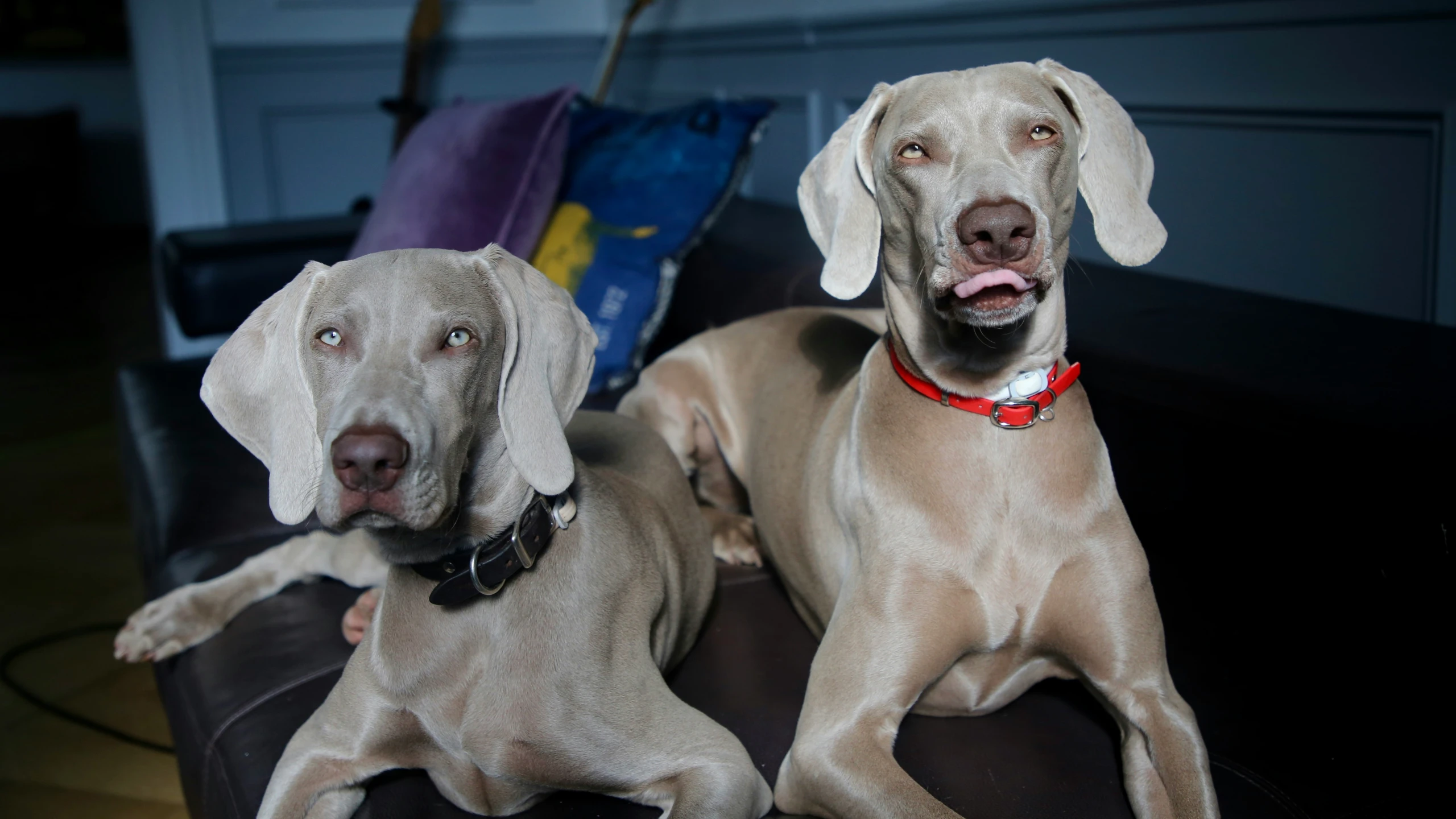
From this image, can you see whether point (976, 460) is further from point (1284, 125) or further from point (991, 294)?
point (1284, 125)

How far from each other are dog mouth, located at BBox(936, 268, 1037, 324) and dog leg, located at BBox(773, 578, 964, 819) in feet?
1.09

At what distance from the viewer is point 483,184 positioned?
8.96 feet

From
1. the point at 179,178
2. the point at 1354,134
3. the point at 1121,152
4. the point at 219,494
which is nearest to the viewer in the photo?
the point at 1121,152

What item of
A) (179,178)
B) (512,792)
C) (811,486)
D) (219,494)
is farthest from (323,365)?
(179,178)

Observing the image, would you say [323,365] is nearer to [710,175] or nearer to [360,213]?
[710,175]

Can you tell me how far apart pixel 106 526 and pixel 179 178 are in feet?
5.29

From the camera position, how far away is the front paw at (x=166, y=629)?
5.55ft

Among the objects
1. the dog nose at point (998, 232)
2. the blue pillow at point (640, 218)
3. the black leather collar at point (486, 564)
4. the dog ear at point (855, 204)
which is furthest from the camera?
the blue pillow at point (640, 218)

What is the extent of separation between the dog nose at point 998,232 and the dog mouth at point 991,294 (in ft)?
0.05

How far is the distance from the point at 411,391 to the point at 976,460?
644 mm

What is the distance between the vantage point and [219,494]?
85.2 inches

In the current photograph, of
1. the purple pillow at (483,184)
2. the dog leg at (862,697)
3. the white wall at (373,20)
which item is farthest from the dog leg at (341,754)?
the white wall at (373,20)

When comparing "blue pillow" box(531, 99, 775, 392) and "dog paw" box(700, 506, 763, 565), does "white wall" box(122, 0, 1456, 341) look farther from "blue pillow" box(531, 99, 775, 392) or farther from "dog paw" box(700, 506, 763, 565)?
"dog paw" box(700, 506, 763, 565)

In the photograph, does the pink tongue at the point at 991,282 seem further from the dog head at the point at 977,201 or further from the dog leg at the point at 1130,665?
the dog leg at the point at 1130,665
